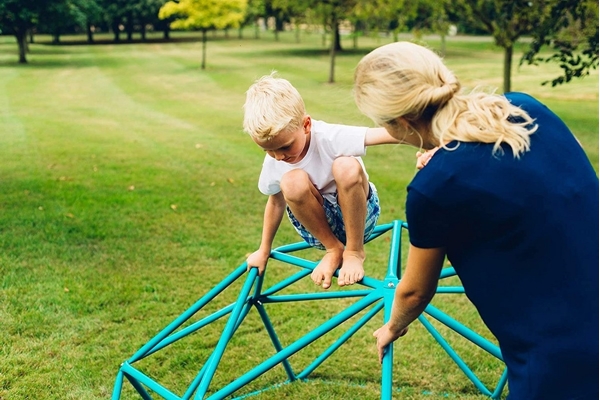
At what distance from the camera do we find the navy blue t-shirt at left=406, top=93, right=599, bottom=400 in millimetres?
1726

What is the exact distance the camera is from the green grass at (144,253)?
3957 mm

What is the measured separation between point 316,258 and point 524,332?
13.7ft

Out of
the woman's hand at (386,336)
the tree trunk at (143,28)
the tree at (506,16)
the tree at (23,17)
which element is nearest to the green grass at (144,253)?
the woman's hand at (386,336)

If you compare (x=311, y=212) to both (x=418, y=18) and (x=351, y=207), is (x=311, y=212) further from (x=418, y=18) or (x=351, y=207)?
(x=418, y=18)

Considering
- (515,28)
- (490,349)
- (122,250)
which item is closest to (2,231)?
(122,250)

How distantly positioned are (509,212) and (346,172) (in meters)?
1.30

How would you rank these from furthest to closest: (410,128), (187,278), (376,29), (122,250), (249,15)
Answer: (249,15) < (376,29) < (122,250) < (187,278) < (410,128)

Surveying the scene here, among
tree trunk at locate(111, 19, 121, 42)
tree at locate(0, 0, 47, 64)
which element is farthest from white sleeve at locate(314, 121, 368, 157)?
tree trunk at locate(111, 19, 121, 42)

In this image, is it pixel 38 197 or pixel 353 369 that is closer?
pixel 353 369

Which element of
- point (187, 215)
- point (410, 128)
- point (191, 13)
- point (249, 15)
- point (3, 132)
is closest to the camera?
point (410, 128)

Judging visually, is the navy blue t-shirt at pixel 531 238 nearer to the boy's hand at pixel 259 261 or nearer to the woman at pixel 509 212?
the woman at pixel 509 212

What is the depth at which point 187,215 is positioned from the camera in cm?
686

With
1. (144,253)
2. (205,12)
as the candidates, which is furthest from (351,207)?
(205,12)

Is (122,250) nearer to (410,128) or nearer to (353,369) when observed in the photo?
(353,369)
